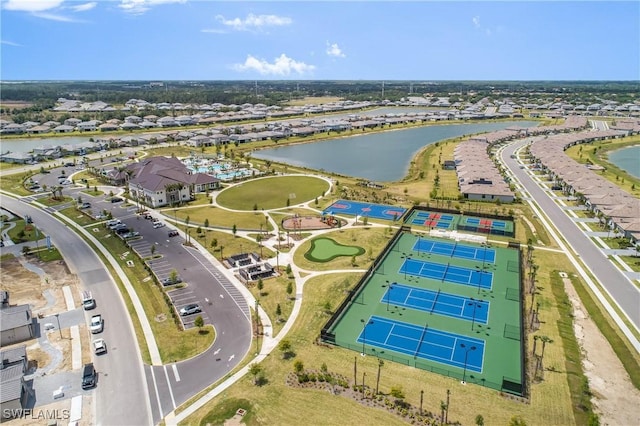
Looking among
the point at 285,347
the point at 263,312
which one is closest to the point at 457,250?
the point at 263,312

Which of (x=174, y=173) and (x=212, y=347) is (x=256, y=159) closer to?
(x=174, y=173)

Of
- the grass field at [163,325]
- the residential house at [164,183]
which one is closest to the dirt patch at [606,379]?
the grass field at [163,325]

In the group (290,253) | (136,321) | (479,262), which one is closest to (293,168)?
(290,253)

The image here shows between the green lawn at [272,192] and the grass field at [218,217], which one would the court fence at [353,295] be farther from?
the green lawn at [272,192]

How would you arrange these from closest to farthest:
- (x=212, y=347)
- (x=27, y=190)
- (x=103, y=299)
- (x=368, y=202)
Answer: (x=212, y=347) < (x=103, y=299) < (x=368, y=202) < (x=27, y=190)

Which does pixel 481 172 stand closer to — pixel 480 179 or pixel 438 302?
pixel 480 179

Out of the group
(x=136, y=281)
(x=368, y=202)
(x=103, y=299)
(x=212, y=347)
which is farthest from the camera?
(x=368, y=202)

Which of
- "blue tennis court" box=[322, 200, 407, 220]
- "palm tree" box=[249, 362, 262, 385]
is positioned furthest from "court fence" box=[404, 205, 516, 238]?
"palm tree" box=[249, 362, 262, 385]
